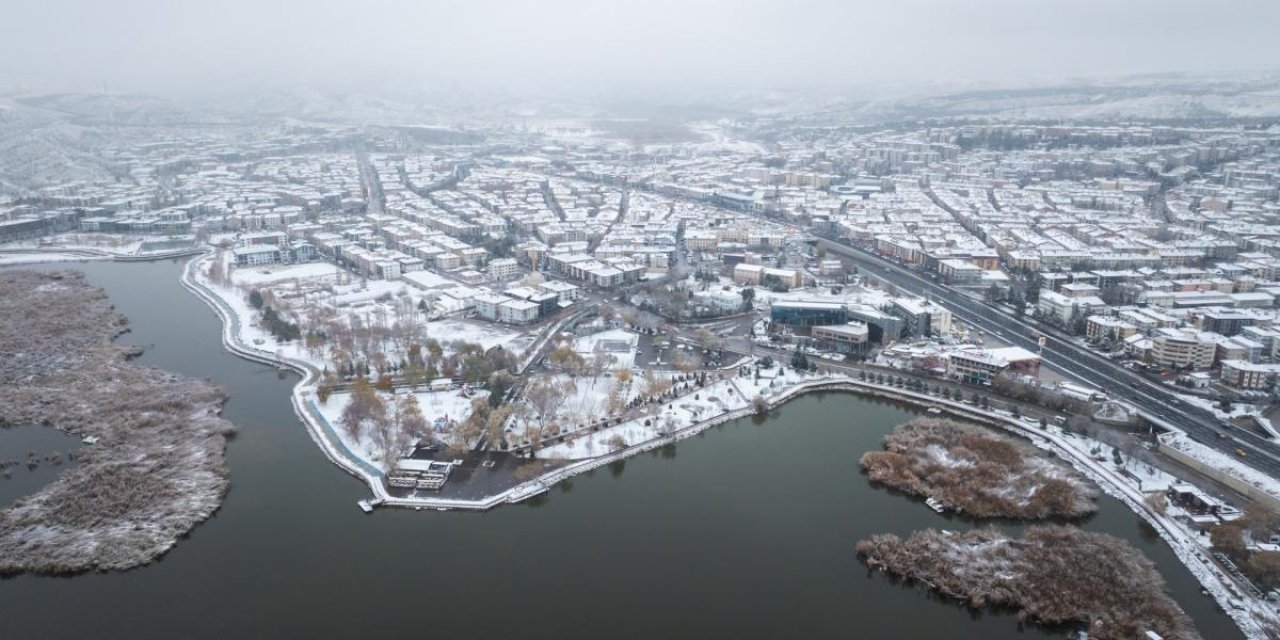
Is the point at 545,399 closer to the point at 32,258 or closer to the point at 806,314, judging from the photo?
the point at 806,314

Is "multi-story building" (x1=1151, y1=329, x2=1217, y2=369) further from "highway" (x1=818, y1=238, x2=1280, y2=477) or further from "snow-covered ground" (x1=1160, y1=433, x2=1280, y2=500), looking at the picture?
"snow-covered ground" (x1=1160, y1=433, x2=1280, y2=500)

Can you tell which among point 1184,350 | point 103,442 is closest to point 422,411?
point 103,442

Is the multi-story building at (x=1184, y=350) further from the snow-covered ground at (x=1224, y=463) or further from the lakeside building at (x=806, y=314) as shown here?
the lakeside building at (x=806, y=314)

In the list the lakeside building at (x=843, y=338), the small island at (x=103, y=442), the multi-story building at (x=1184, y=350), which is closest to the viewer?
the small island at (x=103, y=442)

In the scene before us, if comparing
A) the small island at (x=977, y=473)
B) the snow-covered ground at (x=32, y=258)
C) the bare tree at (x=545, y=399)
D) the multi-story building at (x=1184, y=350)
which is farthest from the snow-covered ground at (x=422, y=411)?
the snow-covered ground at (x=32, y=258)

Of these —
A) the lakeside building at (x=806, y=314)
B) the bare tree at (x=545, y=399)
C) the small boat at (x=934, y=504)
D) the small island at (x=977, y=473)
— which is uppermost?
the lakeside building at (x=806, y=314)

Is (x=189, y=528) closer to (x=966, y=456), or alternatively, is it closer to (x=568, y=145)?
(x=966, y=456)

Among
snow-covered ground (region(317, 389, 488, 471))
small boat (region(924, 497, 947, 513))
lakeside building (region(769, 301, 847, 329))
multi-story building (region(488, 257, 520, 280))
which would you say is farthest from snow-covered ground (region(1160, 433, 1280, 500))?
multi-story building (region(488, 257, 520, 280))
